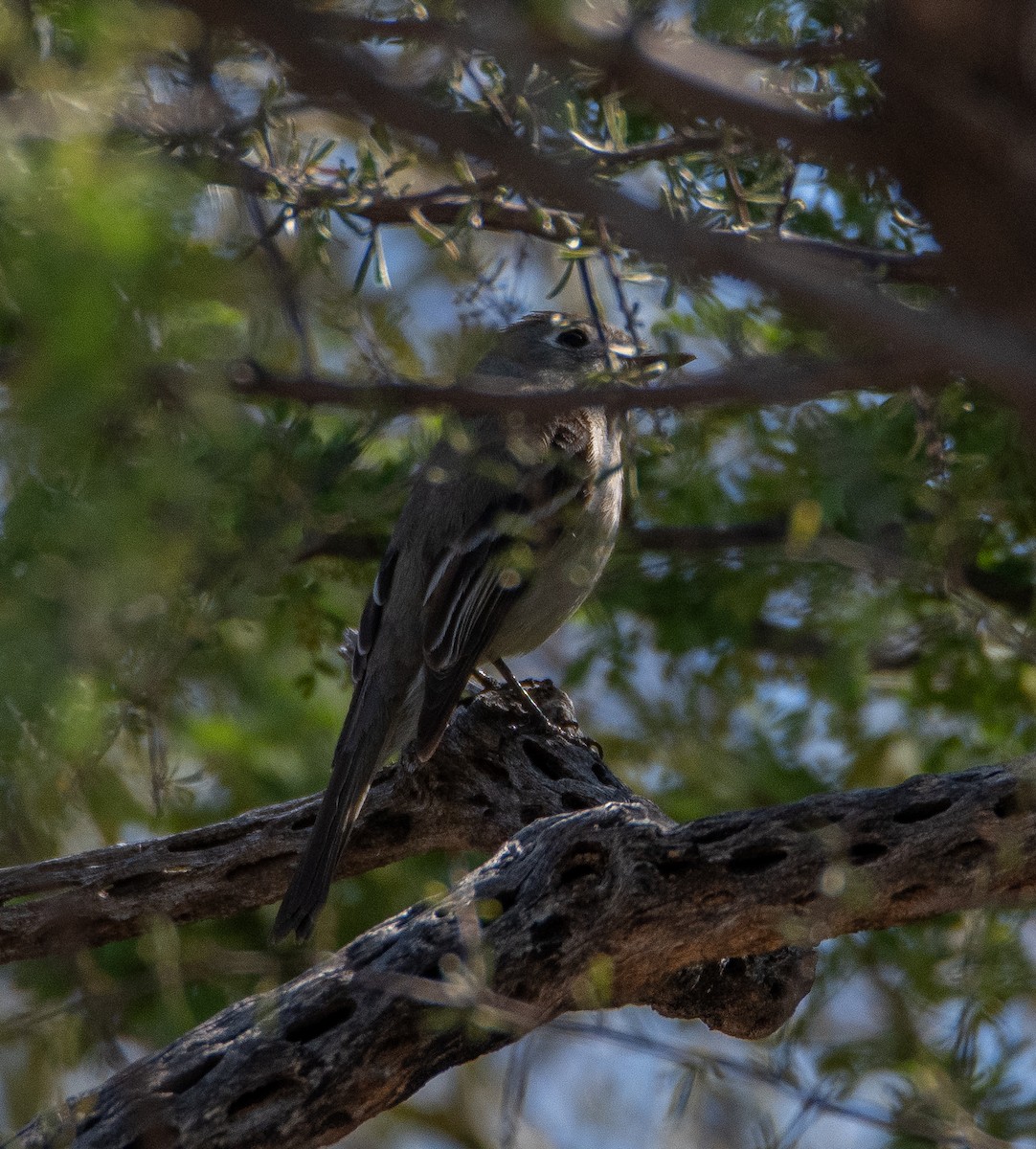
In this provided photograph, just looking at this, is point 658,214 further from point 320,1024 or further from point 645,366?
point 320,1024

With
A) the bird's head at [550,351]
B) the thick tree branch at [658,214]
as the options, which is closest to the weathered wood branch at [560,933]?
the thick tree branch at [658,214]

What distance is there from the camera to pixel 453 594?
5.04m

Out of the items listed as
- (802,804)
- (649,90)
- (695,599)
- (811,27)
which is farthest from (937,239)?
(695,599)

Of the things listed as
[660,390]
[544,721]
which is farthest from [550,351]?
[660,390]

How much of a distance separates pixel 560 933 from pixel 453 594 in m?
1.96

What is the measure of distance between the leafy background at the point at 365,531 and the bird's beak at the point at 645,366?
15 centimetres

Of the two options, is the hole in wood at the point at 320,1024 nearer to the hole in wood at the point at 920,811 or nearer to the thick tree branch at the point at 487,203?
the hole in wood at the point at 920,811

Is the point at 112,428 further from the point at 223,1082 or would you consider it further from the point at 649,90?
the point at 223,1082

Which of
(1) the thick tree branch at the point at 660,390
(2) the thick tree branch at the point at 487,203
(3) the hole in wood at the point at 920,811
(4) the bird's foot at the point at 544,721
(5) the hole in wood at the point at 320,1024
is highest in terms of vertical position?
(2) the thick tree branch at the point at 487,203

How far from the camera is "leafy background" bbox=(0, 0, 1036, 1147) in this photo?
198 cm

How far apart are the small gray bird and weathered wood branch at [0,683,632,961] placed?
7.1 inches

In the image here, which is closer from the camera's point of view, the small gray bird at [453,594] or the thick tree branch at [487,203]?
the thick tree branch at [487,203]

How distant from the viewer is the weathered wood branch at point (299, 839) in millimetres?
4223

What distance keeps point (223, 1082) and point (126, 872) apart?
134cm
